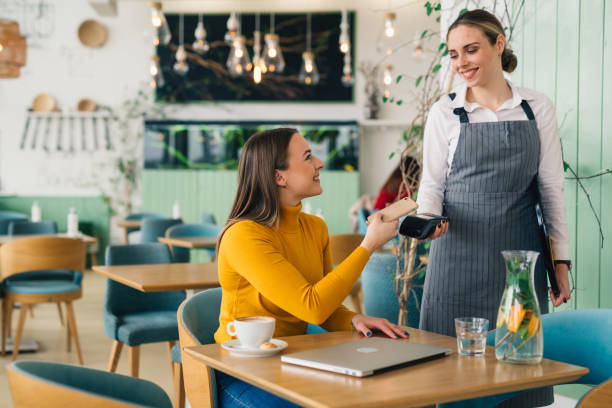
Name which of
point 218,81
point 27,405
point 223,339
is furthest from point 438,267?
point 218,81

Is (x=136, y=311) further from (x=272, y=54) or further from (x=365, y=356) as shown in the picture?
(x=272, y=54)

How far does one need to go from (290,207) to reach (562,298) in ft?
3.14

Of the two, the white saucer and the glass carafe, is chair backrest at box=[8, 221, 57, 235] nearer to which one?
the white saucer

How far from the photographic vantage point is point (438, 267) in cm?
218

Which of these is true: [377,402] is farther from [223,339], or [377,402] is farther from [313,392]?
[223,339]

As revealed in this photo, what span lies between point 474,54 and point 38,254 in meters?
3.43

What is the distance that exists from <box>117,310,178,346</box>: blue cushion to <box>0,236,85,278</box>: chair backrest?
4.15ft

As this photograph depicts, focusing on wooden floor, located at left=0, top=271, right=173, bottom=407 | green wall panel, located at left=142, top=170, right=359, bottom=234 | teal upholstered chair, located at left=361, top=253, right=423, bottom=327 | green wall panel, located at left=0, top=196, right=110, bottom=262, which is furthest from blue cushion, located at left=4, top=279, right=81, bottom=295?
green wall panel, located at left=0, top=196, right=110, bottom=262

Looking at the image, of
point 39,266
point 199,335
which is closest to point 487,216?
point 199,335

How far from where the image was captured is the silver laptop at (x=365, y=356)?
1.30m

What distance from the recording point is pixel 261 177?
193 cm

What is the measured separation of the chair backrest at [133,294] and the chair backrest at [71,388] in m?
1.94

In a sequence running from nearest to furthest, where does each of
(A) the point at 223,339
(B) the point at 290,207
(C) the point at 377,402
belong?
1. (C) the point at 377,402
2. (A) the point at 223,339
3. (B) the point at 290,207

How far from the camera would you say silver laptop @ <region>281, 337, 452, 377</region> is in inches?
51.1
